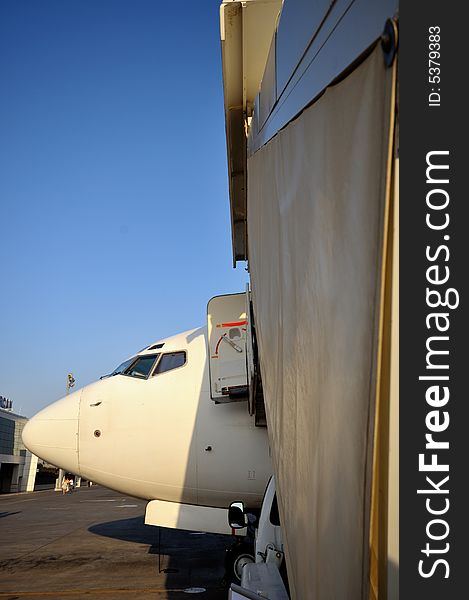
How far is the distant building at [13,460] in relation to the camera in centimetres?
3982

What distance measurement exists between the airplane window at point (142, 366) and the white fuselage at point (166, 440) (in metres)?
0.10

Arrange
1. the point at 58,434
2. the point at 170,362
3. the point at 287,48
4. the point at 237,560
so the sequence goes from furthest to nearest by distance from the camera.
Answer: the point at 170,362, the point at 58,434, the point at 237,560, the point at 287,48

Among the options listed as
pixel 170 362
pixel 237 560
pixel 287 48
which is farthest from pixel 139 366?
pixel 287 48

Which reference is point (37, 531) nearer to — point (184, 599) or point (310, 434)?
point (184, 599)

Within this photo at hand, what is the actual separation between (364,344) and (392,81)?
531 mm

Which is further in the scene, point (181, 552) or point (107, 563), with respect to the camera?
point (181, 552)

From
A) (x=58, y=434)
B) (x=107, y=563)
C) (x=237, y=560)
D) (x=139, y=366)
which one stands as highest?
(x=139, y=366)

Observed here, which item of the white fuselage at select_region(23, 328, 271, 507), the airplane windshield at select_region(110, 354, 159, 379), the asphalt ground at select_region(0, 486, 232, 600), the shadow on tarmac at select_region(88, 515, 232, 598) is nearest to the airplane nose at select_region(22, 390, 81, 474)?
the white fuselage at select_region(23, 328, 271, 507)

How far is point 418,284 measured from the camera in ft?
3.30

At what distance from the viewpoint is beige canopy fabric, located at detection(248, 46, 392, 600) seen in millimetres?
1084

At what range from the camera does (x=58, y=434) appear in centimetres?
766

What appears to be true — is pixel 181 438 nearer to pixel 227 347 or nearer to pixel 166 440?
pixel 166 440

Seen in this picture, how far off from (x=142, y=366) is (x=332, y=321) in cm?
693

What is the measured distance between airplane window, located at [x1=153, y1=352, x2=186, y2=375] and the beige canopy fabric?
5726mm
